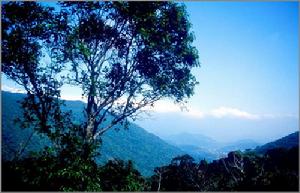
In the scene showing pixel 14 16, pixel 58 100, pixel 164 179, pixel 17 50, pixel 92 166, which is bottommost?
pixel 164 179

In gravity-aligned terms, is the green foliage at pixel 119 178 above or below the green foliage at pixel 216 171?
above

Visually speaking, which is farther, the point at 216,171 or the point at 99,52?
the point at 216,171

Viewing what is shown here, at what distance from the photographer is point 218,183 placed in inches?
1721

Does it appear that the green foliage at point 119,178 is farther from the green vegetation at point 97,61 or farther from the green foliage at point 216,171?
the green foliage at point 216,171

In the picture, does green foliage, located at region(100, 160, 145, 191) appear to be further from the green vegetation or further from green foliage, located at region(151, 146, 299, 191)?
green foliage, located at region(151, 146, 299, 191)

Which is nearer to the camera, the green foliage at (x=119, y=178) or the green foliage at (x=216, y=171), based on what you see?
the green foliage at (x=119, y=178)

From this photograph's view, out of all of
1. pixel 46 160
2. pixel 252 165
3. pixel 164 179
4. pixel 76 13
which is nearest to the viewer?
pixel 46 160

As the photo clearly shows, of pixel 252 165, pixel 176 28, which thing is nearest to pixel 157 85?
pixel 176 28

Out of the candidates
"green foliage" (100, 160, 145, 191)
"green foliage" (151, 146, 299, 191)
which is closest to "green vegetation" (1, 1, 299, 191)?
"green foliage" (100, 160, 145, 191)

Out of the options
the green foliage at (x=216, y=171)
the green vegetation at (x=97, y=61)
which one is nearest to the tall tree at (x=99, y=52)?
the green vegetation at (x=97, y=61)

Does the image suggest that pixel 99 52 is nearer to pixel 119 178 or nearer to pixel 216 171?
pixel 119 178

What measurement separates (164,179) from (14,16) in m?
40.2

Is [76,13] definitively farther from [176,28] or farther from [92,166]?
[92,166]

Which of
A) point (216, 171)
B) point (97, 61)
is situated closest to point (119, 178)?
point (97, 61)
